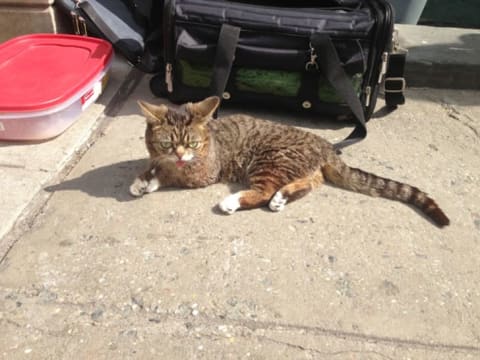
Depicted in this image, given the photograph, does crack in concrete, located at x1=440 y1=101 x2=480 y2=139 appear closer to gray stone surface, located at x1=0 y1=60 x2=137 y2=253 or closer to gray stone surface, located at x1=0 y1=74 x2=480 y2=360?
gray stone surface, located at x1=0 y1=74 x2=480 y2=360

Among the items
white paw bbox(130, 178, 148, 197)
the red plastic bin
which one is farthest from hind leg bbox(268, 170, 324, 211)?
the red plastic bin

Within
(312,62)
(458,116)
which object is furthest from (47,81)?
(458,116)

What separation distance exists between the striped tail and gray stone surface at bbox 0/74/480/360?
5cm

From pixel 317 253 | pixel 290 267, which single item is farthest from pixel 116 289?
pixel 317 253

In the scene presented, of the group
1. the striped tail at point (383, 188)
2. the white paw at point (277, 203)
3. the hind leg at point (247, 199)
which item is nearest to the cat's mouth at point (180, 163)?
the hind leg at point (247, 199)

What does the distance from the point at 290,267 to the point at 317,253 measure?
17 centimetres

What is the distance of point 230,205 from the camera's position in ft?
7.86

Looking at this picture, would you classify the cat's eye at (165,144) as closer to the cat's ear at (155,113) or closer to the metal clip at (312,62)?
the cat's ear at (155,113)

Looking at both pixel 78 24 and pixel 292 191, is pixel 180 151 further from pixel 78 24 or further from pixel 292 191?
pixel 78 24

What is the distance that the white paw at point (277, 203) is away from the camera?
96.0 inches

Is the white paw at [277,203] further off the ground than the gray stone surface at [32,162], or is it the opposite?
the white paw at [277,203]

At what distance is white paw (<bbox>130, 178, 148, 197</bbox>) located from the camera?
2.48m

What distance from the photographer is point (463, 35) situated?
4.21 metres

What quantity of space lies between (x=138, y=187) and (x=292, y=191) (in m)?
0.83
